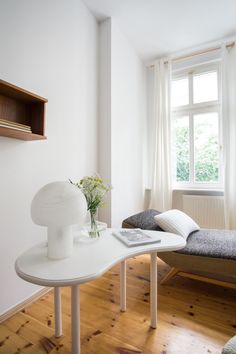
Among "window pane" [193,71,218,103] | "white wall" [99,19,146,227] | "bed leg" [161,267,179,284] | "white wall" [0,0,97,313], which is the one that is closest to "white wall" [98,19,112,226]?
"white wall" [99,19,146,227]

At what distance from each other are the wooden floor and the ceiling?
3.21 meters

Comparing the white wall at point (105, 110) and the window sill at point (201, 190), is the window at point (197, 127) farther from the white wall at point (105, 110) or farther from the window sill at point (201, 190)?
the white wall at point (105, 110)

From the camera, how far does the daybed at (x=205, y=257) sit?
1.69 metres

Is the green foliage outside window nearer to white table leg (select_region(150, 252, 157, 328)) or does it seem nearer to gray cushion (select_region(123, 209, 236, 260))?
gray cushion (select_region(123, 209, 236, 260))

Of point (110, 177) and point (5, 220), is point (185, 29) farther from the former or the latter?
point (5, 220)

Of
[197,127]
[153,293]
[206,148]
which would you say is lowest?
[153,293]

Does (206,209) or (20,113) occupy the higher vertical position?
(20,113)

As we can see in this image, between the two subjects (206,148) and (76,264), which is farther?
(206,148)

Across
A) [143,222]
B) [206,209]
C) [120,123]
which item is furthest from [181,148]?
[143,222]

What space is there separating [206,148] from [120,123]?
157 cm

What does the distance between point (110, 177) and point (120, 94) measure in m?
1.24

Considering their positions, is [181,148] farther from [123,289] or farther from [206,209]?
[123,289]

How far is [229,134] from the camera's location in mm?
3033

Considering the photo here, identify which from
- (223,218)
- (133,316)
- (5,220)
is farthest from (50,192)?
(223,218)
